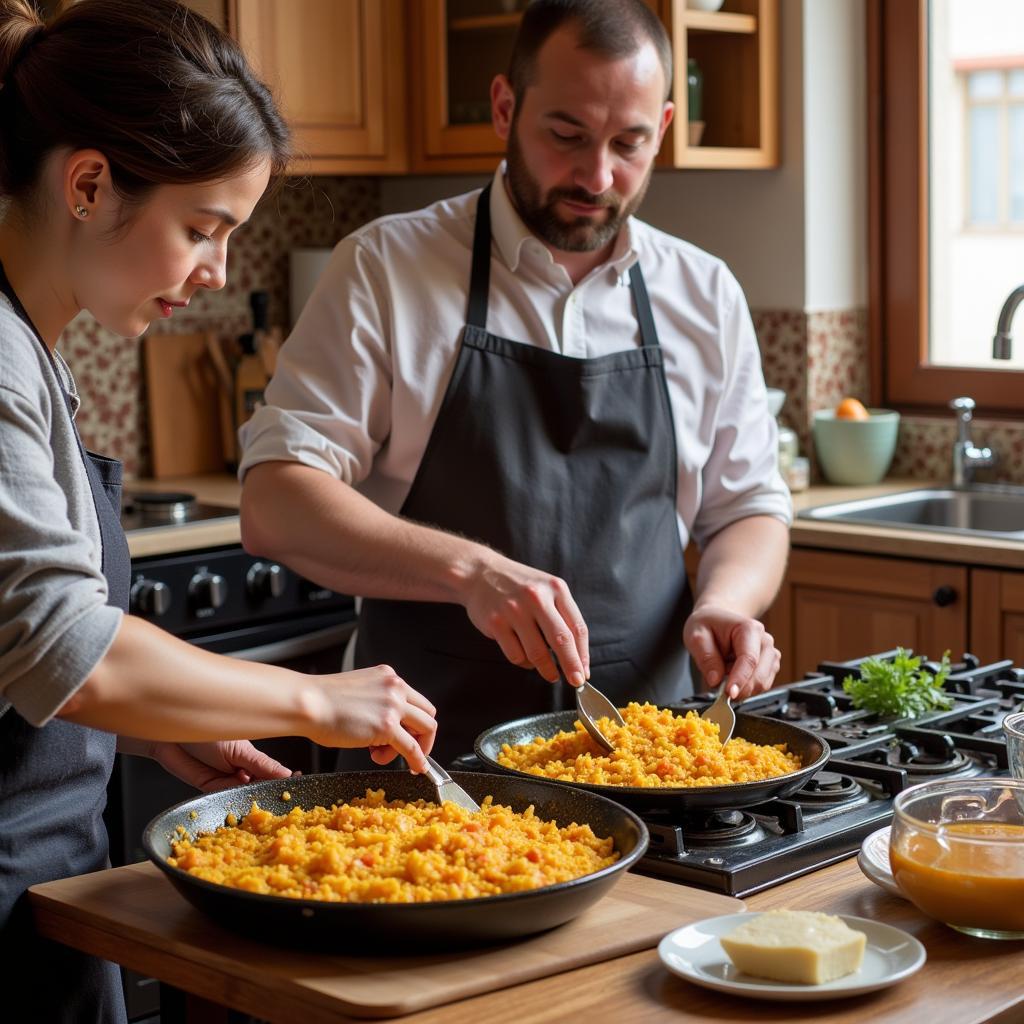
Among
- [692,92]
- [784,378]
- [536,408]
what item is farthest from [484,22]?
[536,408]

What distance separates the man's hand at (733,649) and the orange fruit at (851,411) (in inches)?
72.8

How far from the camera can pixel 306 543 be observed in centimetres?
220

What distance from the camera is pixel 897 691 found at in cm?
193

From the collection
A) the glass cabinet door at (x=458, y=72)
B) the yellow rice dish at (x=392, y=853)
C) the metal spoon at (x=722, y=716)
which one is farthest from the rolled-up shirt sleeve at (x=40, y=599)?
the glass cabinet door at (x=458, y=72)

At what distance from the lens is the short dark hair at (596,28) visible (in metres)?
2.27

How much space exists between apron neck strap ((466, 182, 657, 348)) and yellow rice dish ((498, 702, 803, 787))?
0.83 metres

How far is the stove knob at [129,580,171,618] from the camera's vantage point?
10.2ft

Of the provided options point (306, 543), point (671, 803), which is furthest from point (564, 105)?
point (671, 803)

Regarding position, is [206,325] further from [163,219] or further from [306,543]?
[163,219]

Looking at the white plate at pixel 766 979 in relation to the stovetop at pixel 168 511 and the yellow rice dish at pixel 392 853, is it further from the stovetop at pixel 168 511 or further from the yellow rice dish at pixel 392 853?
the stovetop at pixel 168 511

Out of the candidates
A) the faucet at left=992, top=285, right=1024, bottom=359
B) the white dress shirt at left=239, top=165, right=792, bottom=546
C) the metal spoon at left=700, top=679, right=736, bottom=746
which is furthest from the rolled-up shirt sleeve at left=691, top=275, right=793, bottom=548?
the faucet at left=992, top=285, right=1024, bottom=359

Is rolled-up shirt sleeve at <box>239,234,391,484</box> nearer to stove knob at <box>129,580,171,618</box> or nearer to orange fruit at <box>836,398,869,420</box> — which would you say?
stove knob at <box>129,580,171,618</box>

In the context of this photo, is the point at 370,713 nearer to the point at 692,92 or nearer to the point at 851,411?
the point at 692,92

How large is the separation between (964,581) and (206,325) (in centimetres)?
209
